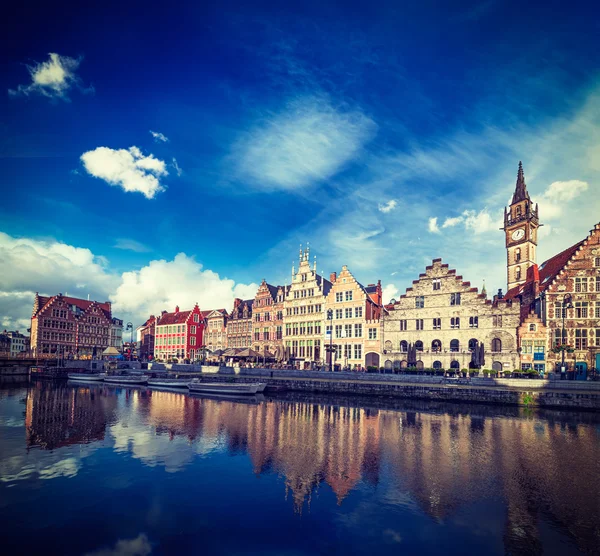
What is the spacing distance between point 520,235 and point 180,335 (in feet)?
243

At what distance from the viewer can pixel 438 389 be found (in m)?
41.0

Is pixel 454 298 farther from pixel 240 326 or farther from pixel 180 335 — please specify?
pixel 180 335

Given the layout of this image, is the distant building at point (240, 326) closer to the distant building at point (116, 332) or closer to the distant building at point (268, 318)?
the distant building at point (268, 318)

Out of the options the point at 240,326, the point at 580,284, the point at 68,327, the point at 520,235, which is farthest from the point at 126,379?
the point at 520,235

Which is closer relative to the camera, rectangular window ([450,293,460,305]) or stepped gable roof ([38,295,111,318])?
rectangular window ([450,293,460,305])

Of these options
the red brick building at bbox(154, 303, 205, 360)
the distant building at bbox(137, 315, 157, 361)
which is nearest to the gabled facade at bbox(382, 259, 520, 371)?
the red brick building at bbox(154, 303, 205, 360)

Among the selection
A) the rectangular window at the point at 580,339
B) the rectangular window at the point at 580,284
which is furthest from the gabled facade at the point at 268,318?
the rectangular window at the point at 580,284

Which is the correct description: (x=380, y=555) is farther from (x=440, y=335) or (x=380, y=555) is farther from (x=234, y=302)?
(x=234, y=302)

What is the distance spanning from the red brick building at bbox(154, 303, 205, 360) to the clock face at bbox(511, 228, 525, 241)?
68.5 metres

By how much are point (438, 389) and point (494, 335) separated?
14.7 metres

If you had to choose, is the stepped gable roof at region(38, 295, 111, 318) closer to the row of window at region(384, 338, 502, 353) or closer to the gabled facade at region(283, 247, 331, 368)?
the gabled facade at region(283, 247, 331, 368)

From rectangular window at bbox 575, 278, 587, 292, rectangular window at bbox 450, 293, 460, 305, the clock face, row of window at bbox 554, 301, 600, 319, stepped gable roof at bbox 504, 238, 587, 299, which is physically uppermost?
the clock face

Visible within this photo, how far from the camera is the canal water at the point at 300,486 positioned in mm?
13172

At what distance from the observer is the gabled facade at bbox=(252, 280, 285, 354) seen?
74062mm
